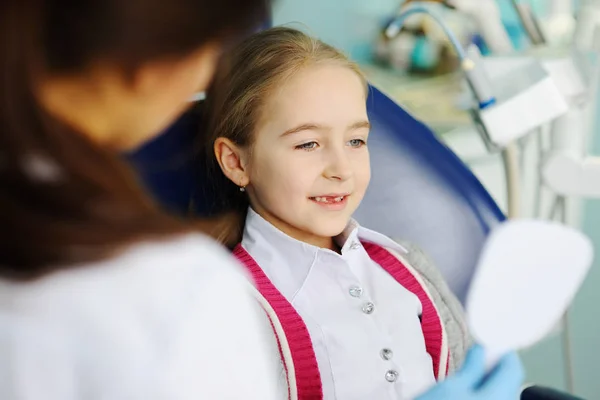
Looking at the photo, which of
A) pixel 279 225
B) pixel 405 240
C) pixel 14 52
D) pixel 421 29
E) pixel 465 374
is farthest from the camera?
pixel 421 29

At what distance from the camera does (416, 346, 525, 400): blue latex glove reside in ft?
1.99

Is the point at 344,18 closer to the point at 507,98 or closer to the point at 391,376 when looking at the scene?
the point at 507,98

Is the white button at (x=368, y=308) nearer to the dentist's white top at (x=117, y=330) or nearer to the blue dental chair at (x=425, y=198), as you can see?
the blue dental chair at (x=425, y=198)

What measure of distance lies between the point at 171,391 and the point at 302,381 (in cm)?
33

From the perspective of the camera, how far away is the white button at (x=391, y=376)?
71 cm

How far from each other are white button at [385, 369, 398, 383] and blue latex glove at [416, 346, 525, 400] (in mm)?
85

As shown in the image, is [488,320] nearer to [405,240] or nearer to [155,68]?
[405,240]

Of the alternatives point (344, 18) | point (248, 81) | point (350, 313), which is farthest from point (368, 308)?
point (344, 18)

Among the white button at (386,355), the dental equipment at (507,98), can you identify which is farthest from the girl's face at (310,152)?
the dental equipment at (507,98)

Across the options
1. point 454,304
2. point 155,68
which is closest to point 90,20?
point 155,68

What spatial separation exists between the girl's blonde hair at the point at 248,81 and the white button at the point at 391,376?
19 cm

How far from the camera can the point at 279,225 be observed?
759mm

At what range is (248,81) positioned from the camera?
0.75 metres

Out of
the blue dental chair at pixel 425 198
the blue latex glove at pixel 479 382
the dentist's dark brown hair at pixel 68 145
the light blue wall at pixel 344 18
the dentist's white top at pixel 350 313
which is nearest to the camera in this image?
the dentist's dark brown hair at pixel 68 145
